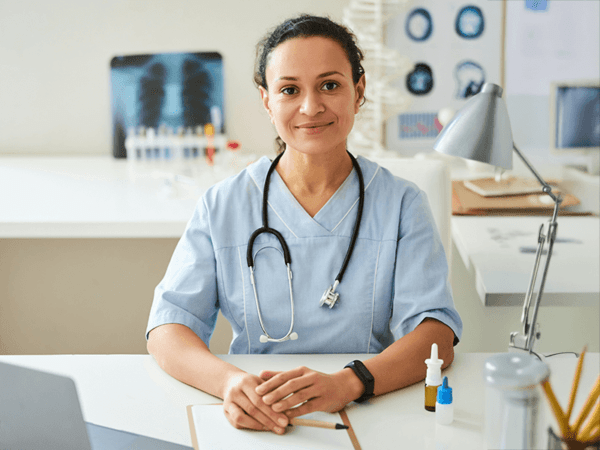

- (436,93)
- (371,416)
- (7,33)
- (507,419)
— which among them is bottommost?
(371,416)

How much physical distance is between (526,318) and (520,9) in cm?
181

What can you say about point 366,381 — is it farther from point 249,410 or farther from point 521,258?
point 521,258

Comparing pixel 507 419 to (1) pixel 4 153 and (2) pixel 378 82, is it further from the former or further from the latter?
(1) pixel 4 153

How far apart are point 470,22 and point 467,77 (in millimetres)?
210

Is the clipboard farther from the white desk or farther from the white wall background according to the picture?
the white wall background

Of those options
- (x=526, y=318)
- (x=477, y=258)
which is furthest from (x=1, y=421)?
(x=477, y=258)

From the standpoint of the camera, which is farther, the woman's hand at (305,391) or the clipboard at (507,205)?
the clipboard at (507,205)

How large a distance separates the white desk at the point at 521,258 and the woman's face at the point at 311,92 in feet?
1.62

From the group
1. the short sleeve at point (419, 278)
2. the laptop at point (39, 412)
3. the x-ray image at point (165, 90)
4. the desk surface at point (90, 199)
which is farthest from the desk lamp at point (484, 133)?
the x-ray image at point (165, 90)

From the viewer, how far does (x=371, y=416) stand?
873mm

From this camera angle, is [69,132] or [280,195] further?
[69,132]

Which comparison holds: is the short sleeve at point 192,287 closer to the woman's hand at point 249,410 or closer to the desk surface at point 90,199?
the woman's hand at point 249,410

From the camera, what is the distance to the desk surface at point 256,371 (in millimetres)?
814

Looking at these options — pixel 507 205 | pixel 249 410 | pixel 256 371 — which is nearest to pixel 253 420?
pixel 249 410
